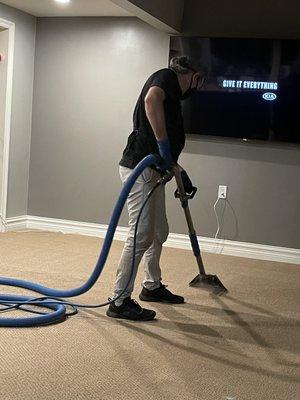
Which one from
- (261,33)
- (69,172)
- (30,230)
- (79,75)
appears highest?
(261,33)

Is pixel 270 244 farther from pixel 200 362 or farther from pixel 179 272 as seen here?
pixel 200 362

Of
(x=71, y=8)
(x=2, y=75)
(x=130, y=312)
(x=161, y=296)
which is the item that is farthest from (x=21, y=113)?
(x=130, y=312)

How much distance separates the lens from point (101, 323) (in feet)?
9.80

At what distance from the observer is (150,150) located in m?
3.23

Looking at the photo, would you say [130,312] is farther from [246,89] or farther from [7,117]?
[7,117]

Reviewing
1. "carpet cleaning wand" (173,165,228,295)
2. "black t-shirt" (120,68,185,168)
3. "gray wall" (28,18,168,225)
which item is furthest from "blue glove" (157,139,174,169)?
"gray wall" (28,18,168,225)

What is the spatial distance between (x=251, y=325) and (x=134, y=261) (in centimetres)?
69

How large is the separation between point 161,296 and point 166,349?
0.79 m

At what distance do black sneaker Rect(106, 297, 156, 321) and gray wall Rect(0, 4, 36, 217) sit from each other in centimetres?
274

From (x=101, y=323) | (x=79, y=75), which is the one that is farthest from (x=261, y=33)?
(x=101, y=323)

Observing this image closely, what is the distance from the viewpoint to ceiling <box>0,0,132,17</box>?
492cm

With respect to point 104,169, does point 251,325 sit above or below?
below

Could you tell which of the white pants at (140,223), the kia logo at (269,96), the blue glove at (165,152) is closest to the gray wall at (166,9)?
the kia logo at (269,96)

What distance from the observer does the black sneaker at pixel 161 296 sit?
3.46 meters
